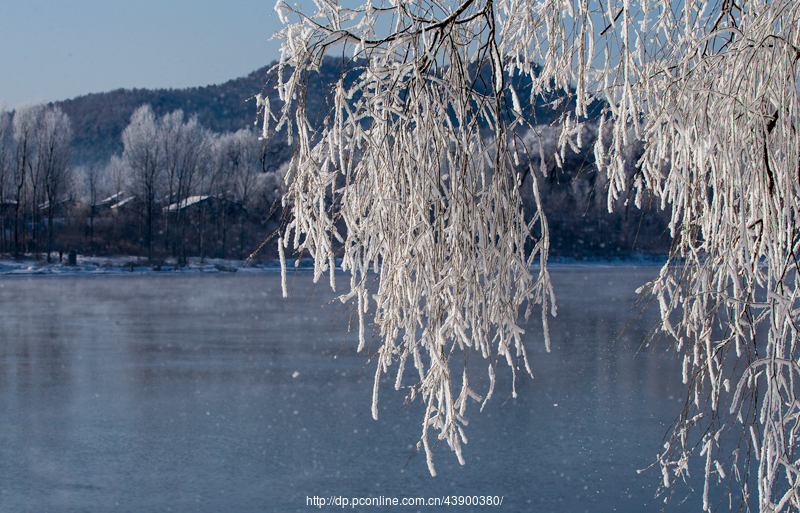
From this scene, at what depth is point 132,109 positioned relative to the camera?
76.8 meters

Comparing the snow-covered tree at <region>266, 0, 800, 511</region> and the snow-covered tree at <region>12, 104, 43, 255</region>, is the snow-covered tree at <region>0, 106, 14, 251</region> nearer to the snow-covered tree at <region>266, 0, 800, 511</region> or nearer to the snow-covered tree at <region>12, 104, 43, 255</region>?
the snow-covered tree at <region>12, 104, 43, 255</region>

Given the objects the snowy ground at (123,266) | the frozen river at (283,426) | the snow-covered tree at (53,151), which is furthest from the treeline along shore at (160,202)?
the frozen river at (283,426)

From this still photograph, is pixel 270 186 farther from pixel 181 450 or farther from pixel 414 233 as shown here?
pixel 414 233

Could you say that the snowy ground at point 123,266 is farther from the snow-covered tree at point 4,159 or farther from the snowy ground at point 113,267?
the snow-covered tree at point 4,159

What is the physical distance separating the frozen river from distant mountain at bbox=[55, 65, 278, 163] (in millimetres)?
65602

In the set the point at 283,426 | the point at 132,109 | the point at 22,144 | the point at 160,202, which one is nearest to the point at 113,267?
the point at 160,202

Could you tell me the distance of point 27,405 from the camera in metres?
6.48

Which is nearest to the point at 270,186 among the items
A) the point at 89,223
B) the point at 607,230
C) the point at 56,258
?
the point at 89,223

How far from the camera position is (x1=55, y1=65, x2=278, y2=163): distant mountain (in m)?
74.5

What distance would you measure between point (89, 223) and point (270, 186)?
422 inches

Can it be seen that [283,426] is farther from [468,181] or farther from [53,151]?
→ [53,151]

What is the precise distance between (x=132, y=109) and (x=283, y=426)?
7860 centimetres

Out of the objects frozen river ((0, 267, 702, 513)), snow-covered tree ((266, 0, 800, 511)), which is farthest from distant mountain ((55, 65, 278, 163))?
snow-covered tree ((266, 0, 800, 511))

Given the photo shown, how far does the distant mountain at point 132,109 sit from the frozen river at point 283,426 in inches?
2583
